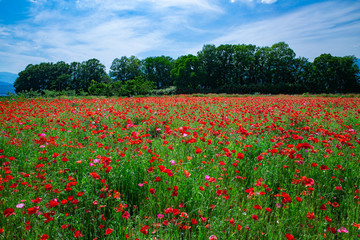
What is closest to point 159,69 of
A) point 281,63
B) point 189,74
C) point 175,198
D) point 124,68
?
point 124,68

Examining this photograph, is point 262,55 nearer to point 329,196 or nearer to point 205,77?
point 205,77

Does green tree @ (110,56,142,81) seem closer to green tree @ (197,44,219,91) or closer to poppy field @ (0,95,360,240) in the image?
green tree @ (197,44,219,91)

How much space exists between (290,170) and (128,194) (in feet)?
7.81

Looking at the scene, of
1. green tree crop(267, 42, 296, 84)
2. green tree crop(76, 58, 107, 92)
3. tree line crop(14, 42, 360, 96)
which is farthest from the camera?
green tree crop(76, 58, 107, 92)

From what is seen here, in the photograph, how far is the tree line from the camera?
4959 centimetres

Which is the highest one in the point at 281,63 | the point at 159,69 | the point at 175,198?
the point at 159,69

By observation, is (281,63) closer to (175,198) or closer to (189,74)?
(189,74)

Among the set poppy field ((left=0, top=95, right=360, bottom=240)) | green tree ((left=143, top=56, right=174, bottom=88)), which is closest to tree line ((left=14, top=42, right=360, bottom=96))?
green tree ((left=143, top=56, right=174, bottom=88))

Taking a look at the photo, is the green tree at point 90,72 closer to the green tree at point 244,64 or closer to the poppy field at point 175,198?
the green tree at point 244,64

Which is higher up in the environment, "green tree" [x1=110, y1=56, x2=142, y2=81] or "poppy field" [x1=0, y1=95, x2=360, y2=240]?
"green tree" [x1=110, y1=56, x2=142, y2=81]

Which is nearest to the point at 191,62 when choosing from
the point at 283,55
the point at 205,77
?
the point at 205,77

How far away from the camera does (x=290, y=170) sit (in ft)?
9.79

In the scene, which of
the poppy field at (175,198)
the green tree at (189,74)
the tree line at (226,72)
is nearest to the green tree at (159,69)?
the tree line at (226,72)

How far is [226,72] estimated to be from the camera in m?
59.9
